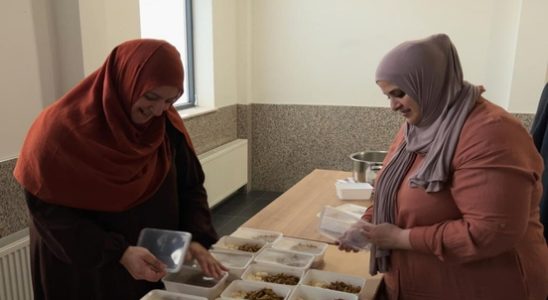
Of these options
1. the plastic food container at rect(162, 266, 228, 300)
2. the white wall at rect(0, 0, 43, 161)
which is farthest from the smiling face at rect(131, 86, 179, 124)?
the white wall at rect(0, 0, 43, 161)

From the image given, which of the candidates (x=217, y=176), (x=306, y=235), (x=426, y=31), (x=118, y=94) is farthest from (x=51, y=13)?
(x=426, y=31)

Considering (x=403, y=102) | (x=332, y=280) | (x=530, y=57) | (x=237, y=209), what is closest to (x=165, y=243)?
(x=332, y=280)

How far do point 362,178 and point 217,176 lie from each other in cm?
168

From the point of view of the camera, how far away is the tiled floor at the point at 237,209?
345 centimetres

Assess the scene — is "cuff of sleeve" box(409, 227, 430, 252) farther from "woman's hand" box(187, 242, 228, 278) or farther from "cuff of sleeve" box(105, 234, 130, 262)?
"cuff of sleeve" box(105, 234, 130, 262)

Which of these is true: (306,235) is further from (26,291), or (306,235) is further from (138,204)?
(26,291)

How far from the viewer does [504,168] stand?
946mm

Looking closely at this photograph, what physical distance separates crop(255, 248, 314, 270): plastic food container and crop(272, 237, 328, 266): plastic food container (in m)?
0.05

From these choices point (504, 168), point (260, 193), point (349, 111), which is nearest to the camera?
point (504, 168)

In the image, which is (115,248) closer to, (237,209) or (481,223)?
(481,223)

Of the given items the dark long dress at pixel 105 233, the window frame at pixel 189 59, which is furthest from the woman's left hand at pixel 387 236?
the window frame at pixel 189 59

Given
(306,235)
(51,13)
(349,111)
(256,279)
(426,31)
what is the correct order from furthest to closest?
(349,111) → (426,31) → (51,13) → (306,235) → (256,279)

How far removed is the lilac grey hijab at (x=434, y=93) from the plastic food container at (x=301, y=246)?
0.50 m

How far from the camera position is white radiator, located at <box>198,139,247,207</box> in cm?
350
